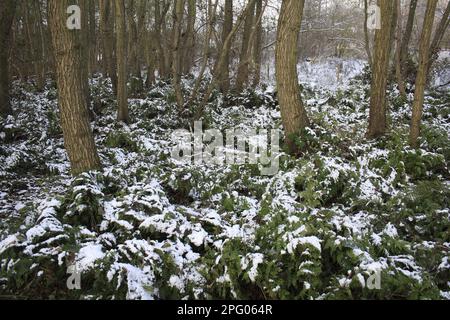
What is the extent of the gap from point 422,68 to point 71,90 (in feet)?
18.3

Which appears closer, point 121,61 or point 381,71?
point 381,71

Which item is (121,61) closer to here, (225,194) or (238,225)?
(225,194)

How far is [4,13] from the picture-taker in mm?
8906

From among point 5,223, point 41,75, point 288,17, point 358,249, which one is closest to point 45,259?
point 5,223

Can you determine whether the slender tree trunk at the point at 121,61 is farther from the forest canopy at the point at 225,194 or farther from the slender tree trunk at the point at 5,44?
the slender tree trunk at the point at 5,44

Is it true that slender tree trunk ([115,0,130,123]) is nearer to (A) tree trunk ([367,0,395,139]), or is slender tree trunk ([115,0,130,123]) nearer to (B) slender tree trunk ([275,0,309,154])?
(B) slender tree trunk ([275,0,309,154])

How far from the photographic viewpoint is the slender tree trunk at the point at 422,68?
5693mm

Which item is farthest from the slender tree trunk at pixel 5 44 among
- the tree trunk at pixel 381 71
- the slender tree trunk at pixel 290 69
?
the tree trunk at pixel 381 71

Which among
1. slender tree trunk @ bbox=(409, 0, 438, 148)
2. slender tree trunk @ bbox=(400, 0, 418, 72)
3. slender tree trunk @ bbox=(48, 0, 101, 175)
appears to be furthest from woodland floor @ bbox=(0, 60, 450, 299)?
slender tree trunk @ bbox=(400, 0, 418, 72)

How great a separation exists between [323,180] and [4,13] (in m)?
8.86

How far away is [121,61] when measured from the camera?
8938 millimetres

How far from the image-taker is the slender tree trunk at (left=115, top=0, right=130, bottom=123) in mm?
8680

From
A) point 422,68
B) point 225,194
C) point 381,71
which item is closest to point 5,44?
point 225,194

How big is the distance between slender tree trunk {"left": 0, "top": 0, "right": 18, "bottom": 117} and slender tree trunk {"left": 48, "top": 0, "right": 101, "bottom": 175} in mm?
5011
